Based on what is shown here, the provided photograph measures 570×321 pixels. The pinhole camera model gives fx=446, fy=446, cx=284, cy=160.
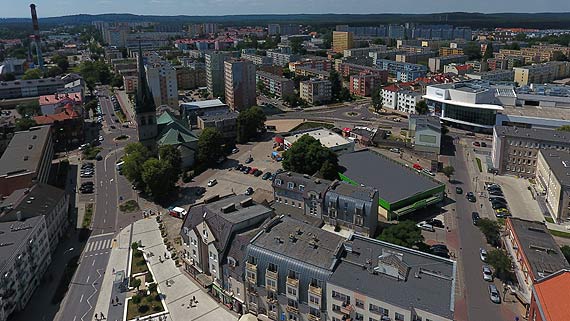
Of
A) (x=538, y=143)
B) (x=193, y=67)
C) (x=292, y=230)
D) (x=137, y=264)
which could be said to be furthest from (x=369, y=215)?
(x=193, y=67)

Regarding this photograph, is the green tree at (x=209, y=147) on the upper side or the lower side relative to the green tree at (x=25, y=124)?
lower

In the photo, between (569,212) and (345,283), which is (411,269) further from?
(569,212)

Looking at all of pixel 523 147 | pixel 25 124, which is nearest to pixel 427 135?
pixel 523 147

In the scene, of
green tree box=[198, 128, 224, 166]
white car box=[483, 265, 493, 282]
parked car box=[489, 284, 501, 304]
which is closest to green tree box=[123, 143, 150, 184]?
green tree box=[198, 128, 224, 166]

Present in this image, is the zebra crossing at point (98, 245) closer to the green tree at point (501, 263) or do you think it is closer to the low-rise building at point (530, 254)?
the green tree at point (501, 263)

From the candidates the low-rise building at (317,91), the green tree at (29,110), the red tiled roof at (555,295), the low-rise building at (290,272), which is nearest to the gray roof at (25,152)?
the green tree at (29,110)
